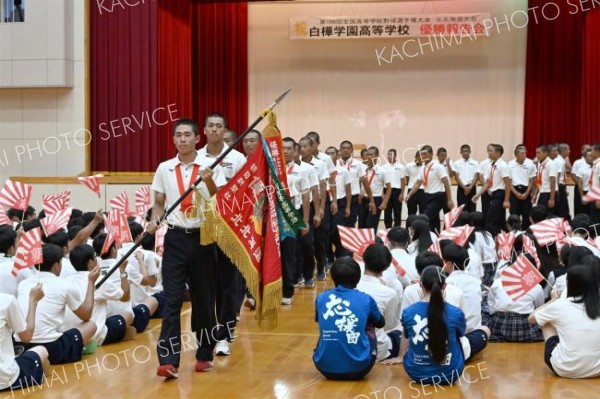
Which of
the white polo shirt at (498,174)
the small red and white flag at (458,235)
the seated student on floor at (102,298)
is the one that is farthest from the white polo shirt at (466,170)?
the seated student on floor at (102,298)

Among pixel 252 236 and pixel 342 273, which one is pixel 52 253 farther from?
pixel 342 273

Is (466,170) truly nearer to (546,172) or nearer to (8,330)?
(546,172)

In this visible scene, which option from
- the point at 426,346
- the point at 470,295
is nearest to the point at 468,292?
the point at 470,295

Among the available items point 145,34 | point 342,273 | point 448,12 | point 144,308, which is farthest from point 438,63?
point 342,273

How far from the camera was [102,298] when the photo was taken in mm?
5875

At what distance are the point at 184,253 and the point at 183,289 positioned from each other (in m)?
0.21

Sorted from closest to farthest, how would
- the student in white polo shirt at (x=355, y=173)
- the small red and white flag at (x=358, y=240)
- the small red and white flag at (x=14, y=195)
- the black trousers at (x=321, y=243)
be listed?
the small red and white flag at (x=358, y=240) < the small red and white flag at (x=14, y=195) < the black trousers at (x=321, y=243) < the student in white polo shirt at (x=355, y=173)

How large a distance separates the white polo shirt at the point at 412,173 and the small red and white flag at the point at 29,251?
8227 mm

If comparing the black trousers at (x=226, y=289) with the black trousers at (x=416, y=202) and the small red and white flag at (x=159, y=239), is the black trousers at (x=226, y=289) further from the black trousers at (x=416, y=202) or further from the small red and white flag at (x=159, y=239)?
the black trousers at (x=416, y=202)

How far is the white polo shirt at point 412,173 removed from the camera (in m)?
12.7

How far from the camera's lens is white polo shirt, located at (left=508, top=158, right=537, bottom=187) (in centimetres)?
1252

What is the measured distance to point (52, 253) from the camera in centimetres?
526

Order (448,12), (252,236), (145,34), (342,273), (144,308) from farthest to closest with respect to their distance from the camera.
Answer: (448,12) < (145,34) < (144,308) < (252,236) < (342,273)

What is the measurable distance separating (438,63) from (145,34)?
5.51m
